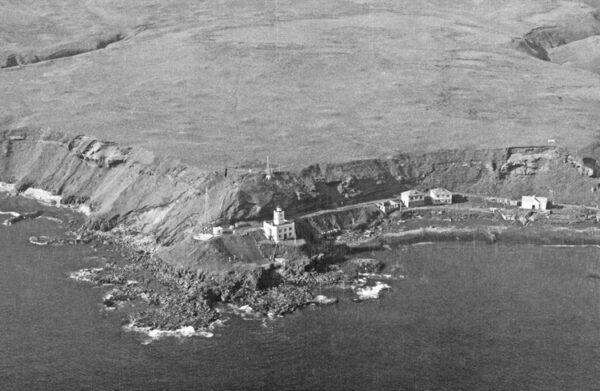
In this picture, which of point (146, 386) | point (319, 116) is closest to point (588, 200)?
point (319, 116)

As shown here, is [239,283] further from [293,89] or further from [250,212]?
[293,89]

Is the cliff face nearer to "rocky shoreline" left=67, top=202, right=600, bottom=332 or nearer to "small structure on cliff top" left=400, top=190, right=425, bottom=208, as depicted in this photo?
"small structure on cliff top" left=400, top=190, right=425, bottom=208

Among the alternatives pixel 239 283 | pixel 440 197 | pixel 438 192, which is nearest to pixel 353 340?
pixel 239 283

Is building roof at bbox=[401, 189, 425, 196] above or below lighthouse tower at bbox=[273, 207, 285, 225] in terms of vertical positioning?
below

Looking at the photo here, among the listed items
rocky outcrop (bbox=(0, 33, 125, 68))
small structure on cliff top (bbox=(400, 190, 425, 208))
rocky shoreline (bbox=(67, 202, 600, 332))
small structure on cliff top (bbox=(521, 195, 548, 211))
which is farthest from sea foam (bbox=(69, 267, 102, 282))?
rocky outcrop (bbox=(0, 33, 125, 68))

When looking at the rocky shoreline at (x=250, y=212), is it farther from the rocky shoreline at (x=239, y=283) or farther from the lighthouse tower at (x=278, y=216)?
the lighthouse tower at (x=278, y=216)
